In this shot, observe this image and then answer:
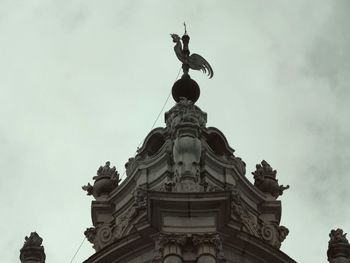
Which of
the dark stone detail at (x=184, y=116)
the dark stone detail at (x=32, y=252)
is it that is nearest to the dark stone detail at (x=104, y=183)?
the dark stone detail at (x=184, y=116)

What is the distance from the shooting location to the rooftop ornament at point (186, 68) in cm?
4878

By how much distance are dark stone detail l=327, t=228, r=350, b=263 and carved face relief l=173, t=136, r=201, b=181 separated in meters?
5.03

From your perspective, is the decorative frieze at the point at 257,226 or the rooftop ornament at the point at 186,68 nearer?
the decorative frieze at the point at 257,226

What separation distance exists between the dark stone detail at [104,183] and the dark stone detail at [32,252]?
6.68 m

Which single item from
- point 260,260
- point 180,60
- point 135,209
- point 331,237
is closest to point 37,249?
point 135,209

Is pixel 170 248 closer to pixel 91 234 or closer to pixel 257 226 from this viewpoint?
pixel 257 226

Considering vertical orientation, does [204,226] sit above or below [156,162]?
below

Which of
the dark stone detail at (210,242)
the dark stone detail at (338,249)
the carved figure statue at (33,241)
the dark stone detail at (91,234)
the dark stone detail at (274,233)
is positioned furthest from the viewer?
the dark stone detail at (91,234)

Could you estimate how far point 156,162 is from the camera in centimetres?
4378

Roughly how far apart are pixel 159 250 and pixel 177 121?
7437 mm

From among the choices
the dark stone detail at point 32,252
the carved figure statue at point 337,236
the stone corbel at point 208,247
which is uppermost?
the carved figure statue at point 337,236

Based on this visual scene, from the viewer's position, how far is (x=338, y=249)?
4009 cm

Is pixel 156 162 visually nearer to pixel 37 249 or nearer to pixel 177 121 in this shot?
pixel 177 121

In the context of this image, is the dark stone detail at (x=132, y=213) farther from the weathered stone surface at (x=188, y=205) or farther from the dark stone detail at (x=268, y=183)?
the dark stone detail at (x=268, y=183)
